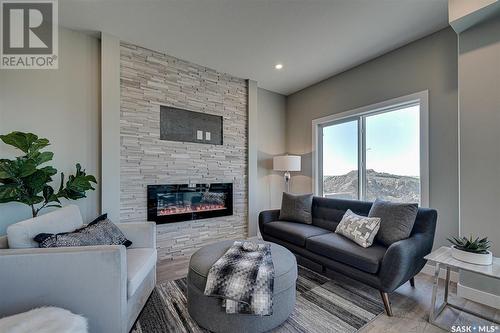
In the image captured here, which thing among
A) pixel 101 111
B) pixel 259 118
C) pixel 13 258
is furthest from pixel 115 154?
pixel 259 118

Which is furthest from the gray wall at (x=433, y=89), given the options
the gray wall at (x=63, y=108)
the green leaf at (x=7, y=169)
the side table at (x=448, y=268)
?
the green leaf at (x=7, y=169)

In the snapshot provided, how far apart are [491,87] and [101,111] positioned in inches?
157

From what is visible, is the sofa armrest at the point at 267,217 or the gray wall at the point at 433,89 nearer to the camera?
the gray wall at the point at 433,89

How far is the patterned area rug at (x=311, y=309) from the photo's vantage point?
1.65 meters

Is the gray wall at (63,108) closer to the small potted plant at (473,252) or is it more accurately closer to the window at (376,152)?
the window at (376,152)

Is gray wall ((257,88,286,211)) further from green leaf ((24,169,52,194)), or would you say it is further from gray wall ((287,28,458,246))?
green leaf ((24,169,52,194))

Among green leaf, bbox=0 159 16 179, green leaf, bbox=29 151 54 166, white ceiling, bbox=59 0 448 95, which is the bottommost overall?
green leaf, bbox=0 159 16 179

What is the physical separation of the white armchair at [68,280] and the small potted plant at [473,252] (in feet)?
8.11

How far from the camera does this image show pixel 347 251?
2088mm

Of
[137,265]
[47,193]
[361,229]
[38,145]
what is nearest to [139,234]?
[137,265]

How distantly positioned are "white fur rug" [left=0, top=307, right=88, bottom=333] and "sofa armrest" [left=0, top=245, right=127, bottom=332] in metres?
0.21

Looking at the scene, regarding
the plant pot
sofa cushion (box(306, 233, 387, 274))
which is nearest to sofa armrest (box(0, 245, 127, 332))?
sofa cushion (box(306, 233, 387, 274))

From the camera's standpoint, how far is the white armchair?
50.5 inches

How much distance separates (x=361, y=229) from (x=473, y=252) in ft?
2.68
